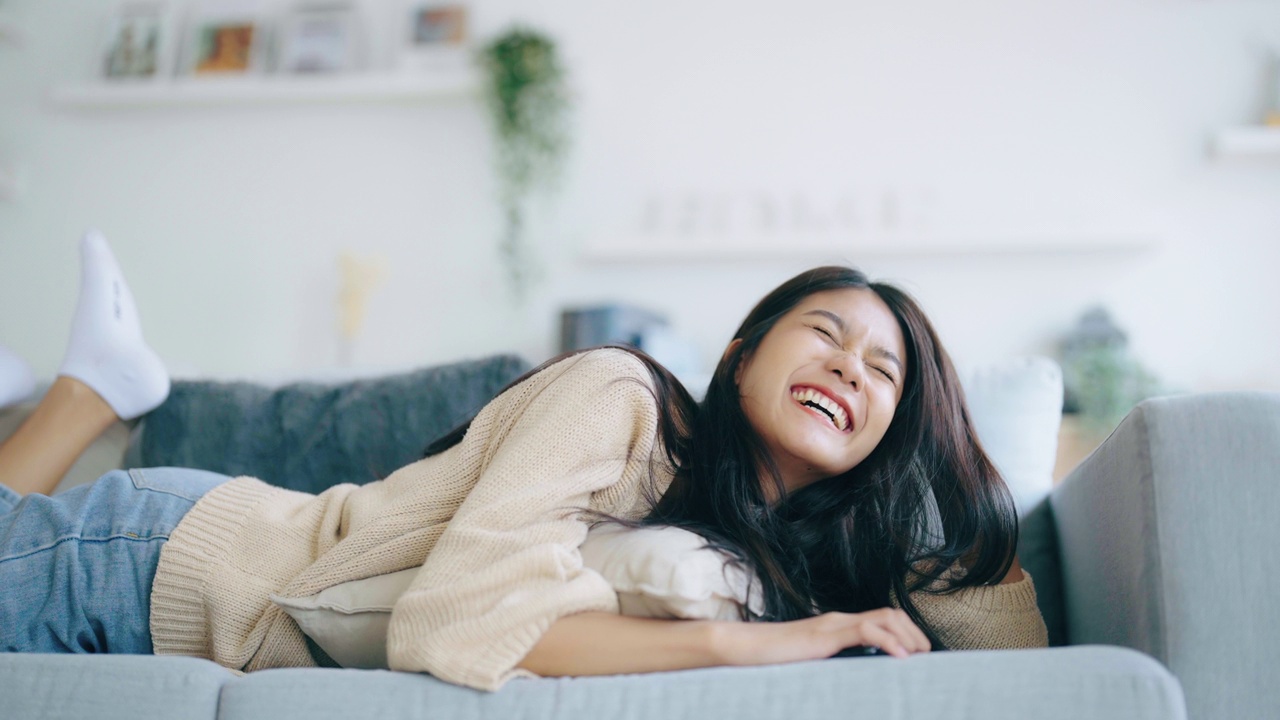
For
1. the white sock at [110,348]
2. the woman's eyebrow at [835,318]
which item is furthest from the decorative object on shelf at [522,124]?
the woman's eyebrow at [835,318]

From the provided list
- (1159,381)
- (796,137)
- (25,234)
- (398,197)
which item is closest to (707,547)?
(1159,381)

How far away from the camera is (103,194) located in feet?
11.1

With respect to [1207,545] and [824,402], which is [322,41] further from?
[1207,545]

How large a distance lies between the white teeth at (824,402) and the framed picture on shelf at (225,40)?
2736mm

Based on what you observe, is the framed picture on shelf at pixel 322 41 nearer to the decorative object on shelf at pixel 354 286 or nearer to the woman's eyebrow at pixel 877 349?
the decorative object on shelf at pixel 354 286

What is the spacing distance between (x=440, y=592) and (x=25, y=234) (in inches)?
127

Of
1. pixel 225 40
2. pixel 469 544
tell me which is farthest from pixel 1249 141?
pixel 225 40

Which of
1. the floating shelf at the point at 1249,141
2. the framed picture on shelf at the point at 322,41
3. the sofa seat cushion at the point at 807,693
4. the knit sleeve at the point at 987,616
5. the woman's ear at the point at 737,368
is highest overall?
the framed picture on shelf at the point at 322,41

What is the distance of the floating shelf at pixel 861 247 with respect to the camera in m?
2.77

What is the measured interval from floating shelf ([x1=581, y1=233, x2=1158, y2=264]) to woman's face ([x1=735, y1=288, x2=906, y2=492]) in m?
1.48

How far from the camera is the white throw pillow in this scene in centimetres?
94

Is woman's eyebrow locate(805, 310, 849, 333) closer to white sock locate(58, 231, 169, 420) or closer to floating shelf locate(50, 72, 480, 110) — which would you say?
white sock locate(58, 231, 169, 420)

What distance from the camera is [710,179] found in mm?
3053

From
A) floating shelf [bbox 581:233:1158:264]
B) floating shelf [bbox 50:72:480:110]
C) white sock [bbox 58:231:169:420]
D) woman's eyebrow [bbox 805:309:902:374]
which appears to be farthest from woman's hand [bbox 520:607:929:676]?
floating shelf [bbox 50:72:480:110]
